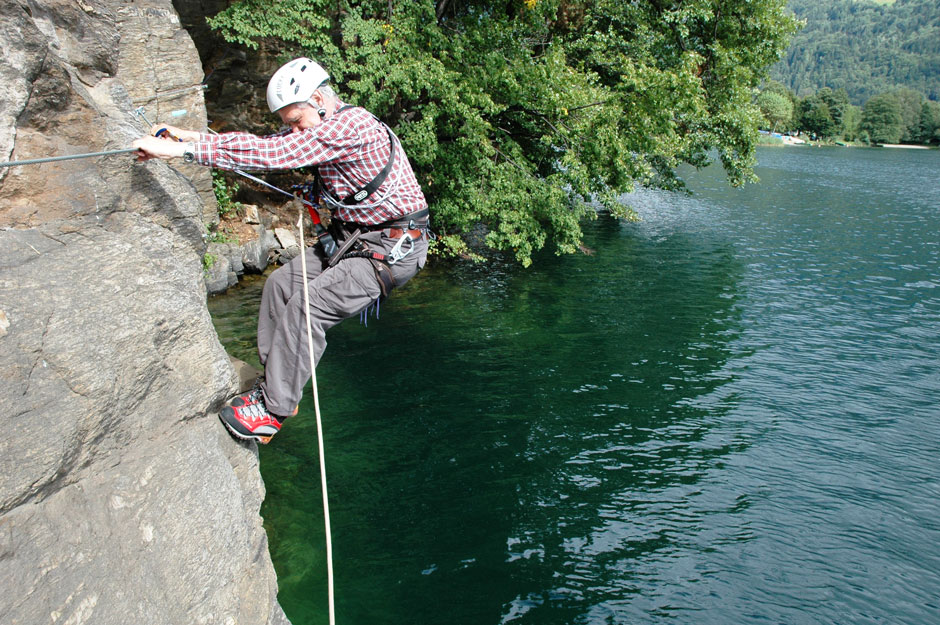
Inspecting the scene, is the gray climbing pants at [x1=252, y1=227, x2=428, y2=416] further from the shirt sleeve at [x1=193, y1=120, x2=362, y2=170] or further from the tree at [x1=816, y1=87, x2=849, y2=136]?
the tree at [x1=816, y1=87, x2=849, y2=136]

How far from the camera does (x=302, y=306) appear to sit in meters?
5.46

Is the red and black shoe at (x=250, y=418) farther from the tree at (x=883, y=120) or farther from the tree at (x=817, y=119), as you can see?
the tree at (x=817, y=119)

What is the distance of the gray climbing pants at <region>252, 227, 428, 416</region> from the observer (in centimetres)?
538

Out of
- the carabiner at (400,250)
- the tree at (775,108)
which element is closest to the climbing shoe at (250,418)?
the carabiner at (400,250)

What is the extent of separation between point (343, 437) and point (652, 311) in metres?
9.05

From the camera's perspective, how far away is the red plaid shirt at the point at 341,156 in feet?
15.7

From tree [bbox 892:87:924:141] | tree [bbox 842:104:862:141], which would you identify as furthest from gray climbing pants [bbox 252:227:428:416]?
tree [bbox 892:87:924:141]

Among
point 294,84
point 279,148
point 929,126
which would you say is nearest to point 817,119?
point 929,126

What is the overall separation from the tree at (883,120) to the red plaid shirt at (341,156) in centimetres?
13745

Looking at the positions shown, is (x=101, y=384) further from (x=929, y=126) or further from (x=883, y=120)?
(x=929, y=126)

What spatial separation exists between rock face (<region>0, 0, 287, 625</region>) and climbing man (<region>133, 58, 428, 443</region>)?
17.9 inches

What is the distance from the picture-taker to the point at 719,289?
58.4ft

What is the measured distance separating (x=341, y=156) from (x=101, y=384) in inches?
92.8

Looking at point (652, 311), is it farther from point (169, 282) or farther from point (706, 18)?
point (169, 282)
